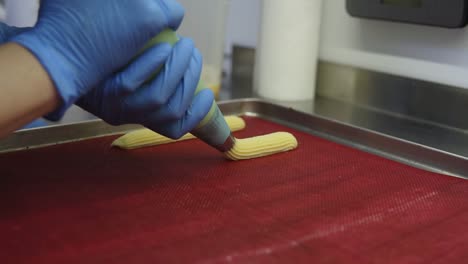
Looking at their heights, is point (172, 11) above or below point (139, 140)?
above

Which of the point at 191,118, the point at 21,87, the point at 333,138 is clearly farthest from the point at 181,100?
the point at 333,138

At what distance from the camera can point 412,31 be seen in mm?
893

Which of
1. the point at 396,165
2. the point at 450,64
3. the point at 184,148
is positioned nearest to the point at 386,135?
the point at 396,165

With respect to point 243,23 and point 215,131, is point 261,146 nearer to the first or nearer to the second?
point 215,131

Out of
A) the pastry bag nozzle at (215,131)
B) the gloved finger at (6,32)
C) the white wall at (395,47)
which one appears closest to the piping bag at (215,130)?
the pastry bag nozzle at (215,131)

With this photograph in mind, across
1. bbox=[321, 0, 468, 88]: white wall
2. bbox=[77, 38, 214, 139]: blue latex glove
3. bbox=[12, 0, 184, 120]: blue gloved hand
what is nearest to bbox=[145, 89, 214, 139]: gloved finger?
bbox=[77, 38, 214, 139]: blue latex glove

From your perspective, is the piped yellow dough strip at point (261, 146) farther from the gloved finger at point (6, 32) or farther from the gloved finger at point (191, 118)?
the gloved finger at point (6, 32)

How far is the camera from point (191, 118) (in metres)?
0.62

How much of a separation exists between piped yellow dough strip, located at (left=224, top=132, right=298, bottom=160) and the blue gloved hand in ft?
0.74

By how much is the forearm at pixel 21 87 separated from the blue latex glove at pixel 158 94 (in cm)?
7

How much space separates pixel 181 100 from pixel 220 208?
0.39ft

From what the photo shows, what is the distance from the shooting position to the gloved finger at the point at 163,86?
22.4 inches

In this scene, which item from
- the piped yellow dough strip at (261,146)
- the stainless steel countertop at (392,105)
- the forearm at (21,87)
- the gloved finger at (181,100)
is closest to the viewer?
the forearm at (21,87)

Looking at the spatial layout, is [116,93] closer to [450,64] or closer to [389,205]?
[389,205]
